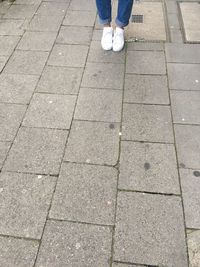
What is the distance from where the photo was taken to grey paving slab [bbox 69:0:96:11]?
5.12m

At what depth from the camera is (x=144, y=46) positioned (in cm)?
434

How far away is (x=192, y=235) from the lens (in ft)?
7.97

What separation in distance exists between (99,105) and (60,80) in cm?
64

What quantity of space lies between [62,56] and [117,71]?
0.75 metres

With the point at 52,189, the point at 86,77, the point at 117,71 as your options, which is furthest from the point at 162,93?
the point at 52,189

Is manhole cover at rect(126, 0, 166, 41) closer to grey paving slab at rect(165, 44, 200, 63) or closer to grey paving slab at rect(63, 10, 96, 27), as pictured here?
grey paving slab at rect(165, 44, 200, 63)

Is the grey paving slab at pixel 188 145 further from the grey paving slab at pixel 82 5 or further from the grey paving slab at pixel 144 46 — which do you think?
the grey paving slab at pixel 82 5

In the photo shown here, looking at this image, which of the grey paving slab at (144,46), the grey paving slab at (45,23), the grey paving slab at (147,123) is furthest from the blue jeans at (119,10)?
the grey paving slab at (147,123)

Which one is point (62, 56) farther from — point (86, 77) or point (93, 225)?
point (93, 225)

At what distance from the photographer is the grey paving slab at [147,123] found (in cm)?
313

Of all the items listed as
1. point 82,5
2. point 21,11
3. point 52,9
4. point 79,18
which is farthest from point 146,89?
point 21,11

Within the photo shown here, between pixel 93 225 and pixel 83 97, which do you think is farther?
pixel 83 97

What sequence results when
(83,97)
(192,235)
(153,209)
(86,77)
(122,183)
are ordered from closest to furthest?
(192,235) → (153,209) → (122,183) → (83,97) → (86,77)

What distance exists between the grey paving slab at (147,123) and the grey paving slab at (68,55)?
101 centimetres
